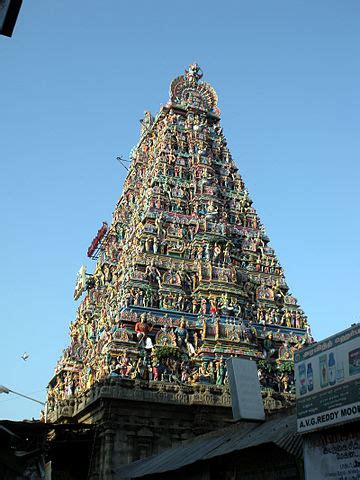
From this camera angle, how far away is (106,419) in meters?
31.3

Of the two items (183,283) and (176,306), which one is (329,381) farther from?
(183,283)

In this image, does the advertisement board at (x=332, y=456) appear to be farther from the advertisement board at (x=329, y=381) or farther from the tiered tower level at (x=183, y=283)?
the tiered tower level at (x=183, y=283)

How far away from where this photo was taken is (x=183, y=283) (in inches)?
1563

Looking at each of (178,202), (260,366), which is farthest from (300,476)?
(178,202)

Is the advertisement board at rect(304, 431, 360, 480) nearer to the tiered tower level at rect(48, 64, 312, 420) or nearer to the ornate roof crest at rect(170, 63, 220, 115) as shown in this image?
the tiered tower level at rect(48, 64, 312, 420)

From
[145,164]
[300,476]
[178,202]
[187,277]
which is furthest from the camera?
[145,164]

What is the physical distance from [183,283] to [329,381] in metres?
27.4

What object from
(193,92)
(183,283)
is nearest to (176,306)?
(183,283)

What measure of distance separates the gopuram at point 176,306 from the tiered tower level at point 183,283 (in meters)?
0.09

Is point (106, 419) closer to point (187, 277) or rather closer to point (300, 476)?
point (187, 277)

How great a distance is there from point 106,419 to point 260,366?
443 inches

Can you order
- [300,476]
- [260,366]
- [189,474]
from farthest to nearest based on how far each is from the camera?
[260,366] → [189,474] → [300,476]

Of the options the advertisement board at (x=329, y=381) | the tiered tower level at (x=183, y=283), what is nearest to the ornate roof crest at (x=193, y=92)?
the tiered tower level at (x=183, y=283)

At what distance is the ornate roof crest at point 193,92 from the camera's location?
171 feet
